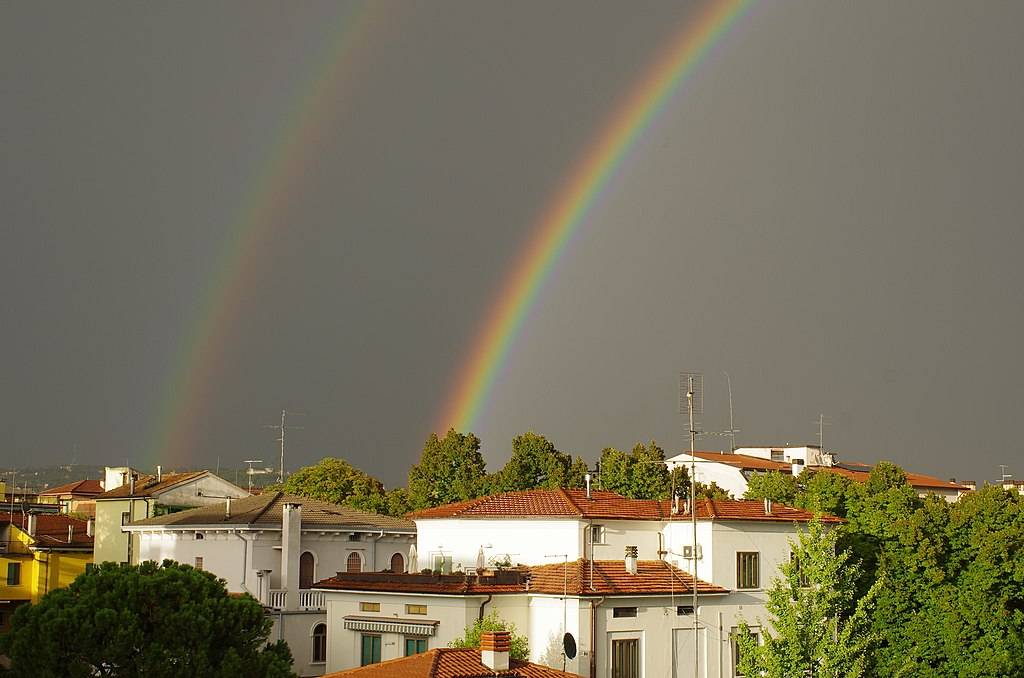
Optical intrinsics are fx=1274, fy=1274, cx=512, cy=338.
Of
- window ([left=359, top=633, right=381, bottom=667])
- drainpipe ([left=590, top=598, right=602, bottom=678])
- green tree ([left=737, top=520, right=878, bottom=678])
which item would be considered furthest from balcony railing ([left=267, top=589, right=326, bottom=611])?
green tree ([left=737, top=520, right=878, bottom=678])

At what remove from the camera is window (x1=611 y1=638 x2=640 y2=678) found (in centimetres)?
3831

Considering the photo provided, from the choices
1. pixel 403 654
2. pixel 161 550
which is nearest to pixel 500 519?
pixel 403 654

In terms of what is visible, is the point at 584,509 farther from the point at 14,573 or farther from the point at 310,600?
the point at 14,573

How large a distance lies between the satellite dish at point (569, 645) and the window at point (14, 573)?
40.9 metres

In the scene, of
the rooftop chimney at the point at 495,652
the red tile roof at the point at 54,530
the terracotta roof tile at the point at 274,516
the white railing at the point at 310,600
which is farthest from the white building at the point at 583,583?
the red tile roof at the point at 54,530

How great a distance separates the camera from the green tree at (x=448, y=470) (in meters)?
90.9

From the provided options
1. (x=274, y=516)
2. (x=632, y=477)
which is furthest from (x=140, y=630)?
(x=632, y=477)

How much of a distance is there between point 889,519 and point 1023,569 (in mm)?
5932

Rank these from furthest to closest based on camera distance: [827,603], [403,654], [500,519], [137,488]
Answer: [137,488] < [500,519] < [403,654] < [827,603]

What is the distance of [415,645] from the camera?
37.9m

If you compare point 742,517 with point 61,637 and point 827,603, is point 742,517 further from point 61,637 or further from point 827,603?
point 61,637

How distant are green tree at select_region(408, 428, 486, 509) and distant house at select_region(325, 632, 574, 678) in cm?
5937

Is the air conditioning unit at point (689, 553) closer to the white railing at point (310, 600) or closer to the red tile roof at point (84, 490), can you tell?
the white railing at point (310, 600)

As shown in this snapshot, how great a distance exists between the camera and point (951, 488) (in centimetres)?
14700
